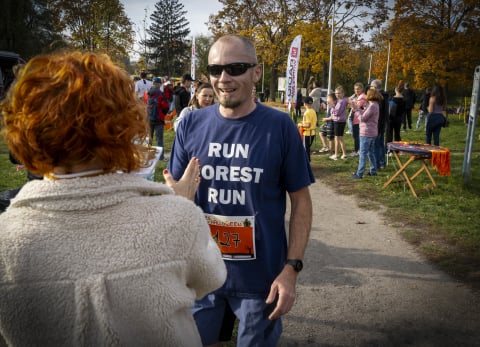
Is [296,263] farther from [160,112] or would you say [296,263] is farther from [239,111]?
[160,112]

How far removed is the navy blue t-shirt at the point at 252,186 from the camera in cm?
206

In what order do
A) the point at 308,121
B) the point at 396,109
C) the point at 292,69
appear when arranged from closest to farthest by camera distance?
the point at 308,121 → the point at 292,69 → the point at 396,109

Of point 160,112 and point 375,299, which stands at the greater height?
point 160,112

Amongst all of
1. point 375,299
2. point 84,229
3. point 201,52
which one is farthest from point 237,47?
point 201,52

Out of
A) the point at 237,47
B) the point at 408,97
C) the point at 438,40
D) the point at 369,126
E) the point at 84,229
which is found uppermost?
the point at 438,40

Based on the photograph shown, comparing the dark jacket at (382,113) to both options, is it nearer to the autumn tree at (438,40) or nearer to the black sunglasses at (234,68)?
the black sunglasses at (234,68)

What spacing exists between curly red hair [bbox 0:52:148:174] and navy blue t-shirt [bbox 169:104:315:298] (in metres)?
0.98

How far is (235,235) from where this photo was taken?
6.81ft

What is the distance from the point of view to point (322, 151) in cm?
1240

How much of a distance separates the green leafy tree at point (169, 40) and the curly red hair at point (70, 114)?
188 ft

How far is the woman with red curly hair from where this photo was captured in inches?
39.9

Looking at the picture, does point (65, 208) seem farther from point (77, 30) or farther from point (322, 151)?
point (77, 30)

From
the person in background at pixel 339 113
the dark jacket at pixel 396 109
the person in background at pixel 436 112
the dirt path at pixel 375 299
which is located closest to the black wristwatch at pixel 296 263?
the dirt path at pixel 375 299

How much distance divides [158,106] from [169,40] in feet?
175
